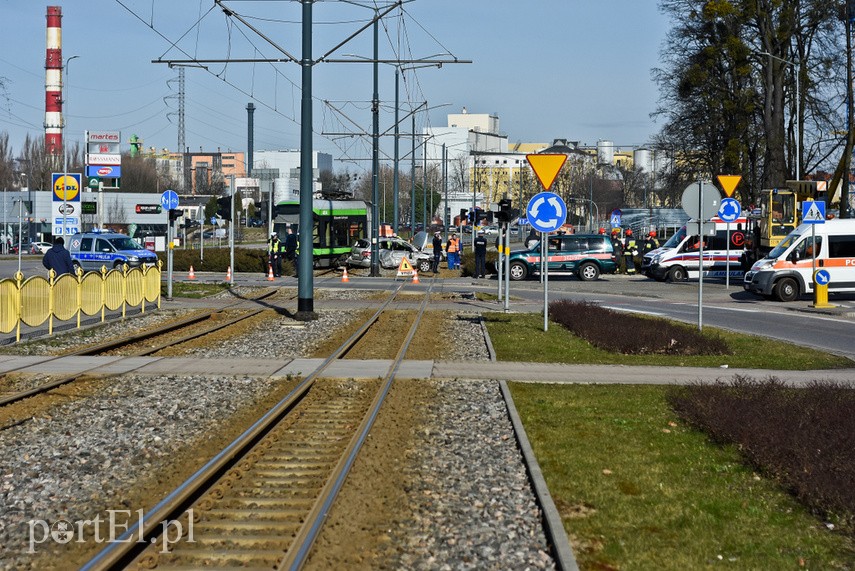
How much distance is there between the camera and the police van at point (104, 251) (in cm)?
4359

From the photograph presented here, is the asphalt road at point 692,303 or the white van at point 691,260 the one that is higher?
the white van at point 691,260

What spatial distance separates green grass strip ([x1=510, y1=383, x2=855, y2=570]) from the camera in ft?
21.5

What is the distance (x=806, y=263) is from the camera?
112ft

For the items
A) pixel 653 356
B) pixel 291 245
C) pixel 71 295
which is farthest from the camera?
pixel 291 245

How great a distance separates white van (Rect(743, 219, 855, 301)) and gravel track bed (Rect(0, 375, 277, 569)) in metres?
23.5

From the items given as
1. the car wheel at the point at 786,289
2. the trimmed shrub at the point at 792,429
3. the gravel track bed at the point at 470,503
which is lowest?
the gravel track bed at the point at 470,503

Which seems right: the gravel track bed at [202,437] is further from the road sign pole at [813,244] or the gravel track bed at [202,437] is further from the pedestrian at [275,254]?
the pedestrian at [275,254]

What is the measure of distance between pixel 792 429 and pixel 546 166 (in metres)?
10.3

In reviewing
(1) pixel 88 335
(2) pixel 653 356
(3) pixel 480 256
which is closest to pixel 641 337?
(2) pixel 653 356

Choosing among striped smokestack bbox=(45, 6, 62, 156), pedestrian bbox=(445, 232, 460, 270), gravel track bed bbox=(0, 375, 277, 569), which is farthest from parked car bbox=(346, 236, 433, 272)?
striped smokestack bbox=(45, 6, 62, 156)

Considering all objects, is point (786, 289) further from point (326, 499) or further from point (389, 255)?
point (326, 499)

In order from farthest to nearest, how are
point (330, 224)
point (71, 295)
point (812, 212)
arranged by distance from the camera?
1. point (330, 224)
2. point (812, 212)
3. point (71, 295)

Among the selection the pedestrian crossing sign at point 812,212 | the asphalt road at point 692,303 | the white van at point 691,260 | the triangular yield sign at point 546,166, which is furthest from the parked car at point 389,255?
the triangular yield sign at point 546,166

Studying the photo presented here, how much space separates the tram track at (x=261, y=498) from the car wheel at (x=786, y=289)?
24918 mm
